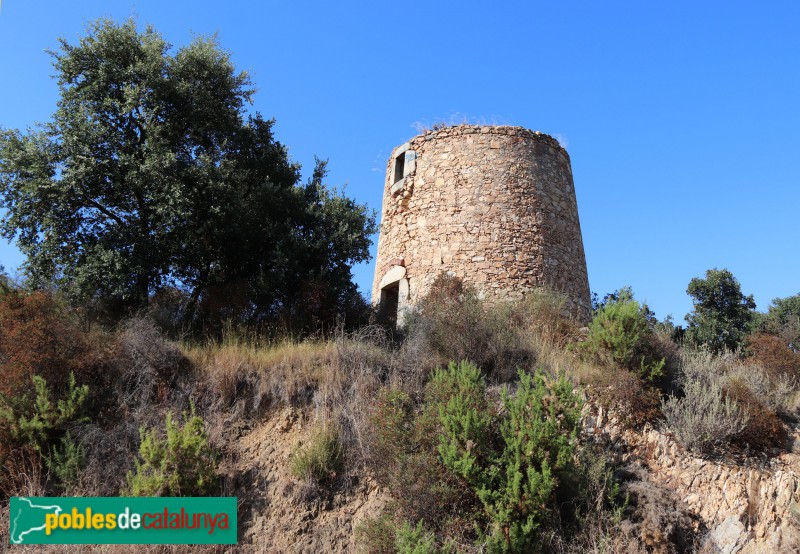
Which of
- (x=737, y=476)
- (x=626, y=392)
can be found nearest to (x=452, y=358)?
(x=626, y=392)

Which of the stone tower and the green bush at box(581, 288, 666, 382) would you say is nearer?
the green bush at box(581, 288, 666, 382)

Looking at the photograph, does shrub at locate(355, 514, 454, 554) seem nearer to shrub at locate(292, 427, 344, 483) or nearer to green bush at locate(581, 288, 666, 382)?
shrub at locate(292, 427, 344, 483)

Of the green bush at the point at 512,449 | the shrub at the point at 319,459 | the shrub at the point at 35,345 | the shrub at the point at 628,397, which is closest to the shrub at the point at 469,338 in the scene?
the shrub at the point at 628,397

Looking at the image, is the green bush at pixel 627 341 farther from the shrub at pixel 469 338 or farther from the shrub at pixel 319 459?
the shrub at pixel 319 459

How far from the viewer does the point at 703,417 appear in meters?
6.78

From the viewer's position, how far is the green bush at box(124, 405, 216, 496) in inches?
250

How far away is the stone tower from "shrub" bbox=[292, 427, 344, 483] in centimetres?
443

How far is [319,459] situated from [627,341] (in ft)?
13.4

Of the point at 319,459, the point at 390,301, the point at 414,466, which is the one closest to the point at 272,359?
the point at 319,459

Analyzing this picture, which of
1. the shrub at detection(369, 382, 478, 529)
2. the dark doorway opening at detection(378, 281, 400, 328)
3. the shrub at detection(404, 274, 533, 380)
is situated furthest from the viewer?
the dark doorway opening at detection(378, 281, 400, 328)

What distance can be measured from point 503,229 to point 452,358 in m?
3.63

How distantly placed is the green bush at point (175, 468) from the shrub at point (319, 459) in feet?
3.12

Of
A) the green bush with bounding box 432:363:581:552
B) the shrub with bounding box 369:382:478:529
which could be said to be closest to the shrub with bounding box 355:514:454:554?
the shrub with bounding box 369:382:478:529

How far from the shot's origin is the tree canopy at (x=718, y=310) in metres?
15.3
